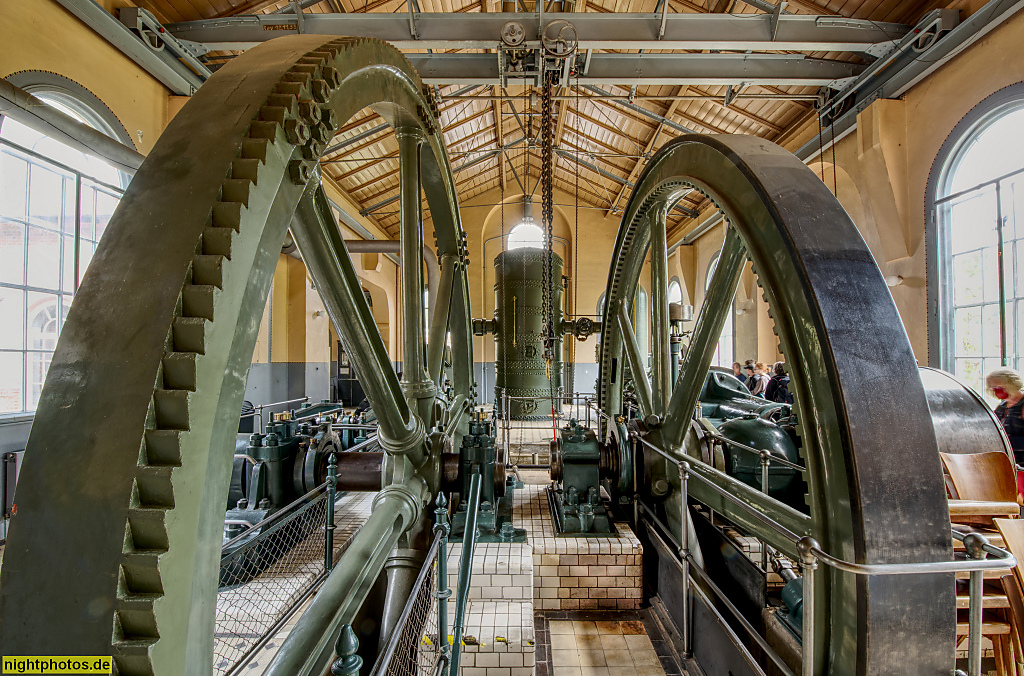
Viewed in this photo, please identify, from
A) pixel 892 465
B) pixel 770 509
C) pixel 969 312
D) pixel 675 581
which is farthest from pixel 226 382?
pixel 969 312

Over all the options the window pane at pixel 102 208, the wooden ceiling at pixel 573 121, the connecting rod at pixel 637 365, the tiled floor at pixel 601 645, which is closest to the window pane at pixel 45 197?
the window pane at pixel 102 208

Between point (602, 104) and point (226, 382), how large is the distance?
40.7 feet

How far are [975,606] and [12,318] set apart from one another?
23.0ft

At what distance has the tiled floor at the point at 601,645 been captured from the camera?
280 centimetres

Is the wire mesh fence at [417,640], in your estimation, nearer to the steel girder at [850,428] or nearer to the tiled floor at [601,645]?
the tiled floor at [601,645]

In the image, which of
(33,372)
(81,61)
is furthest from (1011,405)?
(81,61)

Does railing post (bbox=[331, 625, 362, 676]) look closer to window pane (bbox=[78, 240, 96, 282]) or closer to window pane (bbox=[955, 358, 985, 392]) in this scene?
window pane (bbox=[78, 240, 96, 282])

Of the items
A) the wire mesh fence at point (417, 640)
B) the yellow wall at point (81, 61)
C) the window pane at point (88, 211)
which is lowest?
the wire mesh fence at point (417, 640)

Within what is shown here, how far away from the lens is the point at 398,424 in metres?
2.33

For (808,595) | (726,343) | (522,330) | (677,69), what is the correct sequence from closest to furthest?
(808,595)
(677,69)
(522,330)
(726,343)

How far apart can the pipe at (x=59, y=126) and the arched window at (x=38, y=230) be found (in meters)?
0.33

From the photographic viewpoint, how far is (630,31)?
6391 mm

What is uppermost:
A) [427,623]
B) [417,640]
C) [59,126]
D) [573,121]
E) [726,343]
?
[573,121]

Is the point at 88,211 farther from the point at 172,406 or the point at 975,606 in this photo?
the point at 975,606
